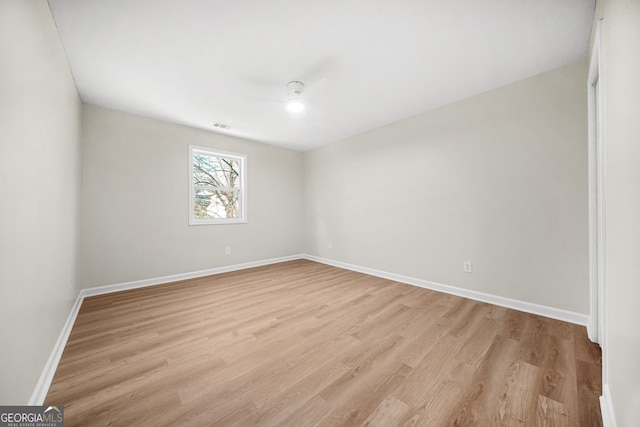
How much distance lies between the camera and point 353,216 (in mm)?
4156

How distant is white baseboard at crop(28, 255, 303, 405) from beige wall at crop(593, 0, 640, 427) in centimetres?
282

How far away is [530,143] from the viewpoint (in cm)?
235

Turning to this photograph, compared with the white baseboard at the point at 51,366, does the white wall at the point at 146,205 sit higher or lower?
higher

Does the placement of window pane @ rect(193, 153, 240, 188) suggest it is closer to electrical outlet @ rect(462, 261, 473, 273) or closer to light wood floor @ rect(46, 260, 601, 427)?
light wood floor @ rect(46, 260, 601, 427)

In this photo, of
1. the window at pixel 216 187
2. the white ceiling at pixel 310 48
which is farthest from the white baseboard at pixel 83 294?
the white ceiling at pixel 310 48

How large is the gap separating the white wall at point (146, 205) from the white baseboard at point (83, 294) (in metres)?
0.08

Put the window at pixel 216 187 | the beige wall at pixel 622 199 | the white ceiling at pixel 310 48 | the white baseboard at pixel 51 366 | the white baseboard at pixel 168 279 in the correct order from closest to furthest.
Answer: the beige wall at pixel 622 199, the white baseboard at pixel 51 366, the white ceiling at pixel 310 48, the white baseboard at pixel 168 279, the window at pixel 216 187

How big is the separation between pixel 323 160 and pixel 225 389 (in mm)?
4105

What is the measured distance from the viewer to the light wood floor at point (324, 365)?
1.20 m

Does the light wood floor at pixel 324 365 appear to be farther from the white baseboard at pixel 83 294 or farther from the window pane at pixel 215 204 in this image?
the window pane at pixel 215 204

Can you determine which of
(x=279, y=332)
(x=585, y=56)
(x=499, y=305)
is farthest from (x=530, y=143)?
(x=279, y=332)

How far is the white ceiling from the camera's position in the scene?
1.57 metres

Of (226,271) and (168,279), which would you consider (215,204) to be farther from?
(168,279)

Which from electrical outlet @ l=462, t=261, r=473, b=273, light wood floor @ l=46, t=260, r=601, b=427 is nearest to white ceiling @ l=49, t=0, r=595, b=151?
electrical outlet @ l=462, t=261, r=473, b=273
